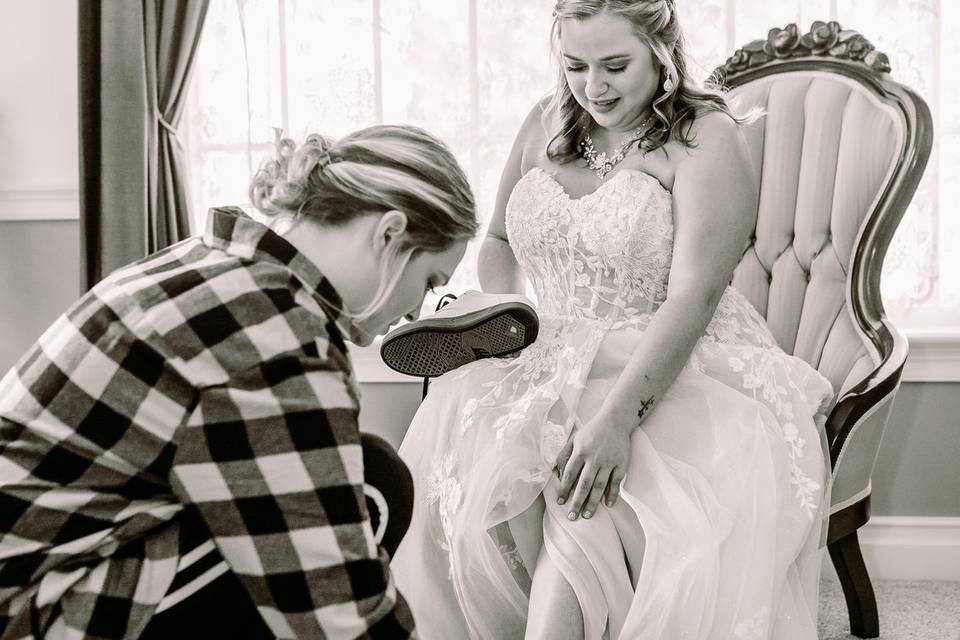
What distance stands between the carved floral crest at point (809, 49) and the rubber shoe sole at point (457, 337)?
903 millimetres

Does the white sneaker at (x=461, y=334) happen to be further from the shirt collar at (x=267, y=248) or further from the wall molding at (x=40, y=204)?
the wall molding at (x=40, y=204)

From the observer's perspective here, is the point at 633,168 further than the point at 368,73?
No

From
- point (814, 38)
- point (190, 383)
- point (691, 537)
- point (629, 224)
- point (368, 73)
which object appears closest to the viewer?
point (190, 383)

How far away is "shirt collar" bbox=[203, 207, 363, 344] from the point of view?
0.97m

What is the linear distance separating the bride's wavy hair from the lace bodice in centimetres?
10

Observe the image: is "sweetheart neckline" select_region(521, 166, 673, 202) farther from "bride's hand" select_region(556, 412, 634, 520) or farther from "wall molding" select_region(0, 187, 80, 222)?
"wall molding" select_region(0, 187, 80, 222)

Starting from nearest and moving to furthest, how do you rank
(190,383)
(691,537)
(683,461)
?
1. (190,383)
2. (691,537)
3. (683,461)

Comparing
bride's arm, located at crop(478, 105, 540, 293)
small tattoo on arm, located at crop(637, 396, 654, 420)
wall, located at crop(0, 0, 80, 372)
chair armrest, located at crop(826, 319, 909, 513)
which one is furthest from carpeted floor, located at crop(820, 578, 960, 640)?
wall, located at crop(0, 0, 80, 372)

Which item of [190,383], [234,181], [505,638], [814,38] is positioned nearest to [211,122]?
[234,181]

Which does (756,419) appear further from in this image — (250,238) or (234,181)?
(234,181)

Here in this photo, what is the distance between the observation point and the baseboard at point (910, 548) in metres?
2.47

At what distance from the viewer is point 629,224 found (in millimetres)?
1723

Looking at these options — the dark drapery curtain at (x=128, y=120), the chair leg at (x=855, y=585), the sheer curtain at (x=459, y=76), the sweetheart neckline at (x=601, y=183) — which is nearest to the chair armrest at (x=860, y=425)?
the chair leg at (x=855, y=585)

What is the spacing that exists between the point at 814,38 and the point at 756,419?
0.98 meters
